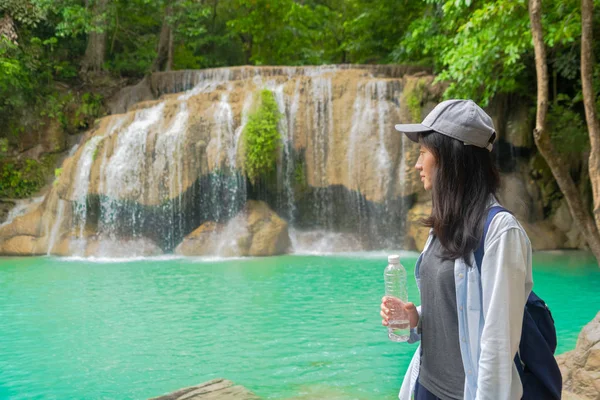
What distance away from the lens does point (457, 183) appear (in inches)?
74.0

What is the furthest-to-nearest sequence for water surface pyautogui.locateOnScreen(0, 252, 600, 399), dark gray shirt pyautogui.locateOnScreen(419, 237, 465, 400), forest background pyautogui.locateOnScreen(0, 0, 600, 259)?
forest background pyautogui.locateOnScreen(0, 0, 600, 259)
water surface pyautogui.locateOnScreen(0, 252, 600, 399)
dark gray shirt pyautogui.locateOnScreen(419, 237, 465, 400)

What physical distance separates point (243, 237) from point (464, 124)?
11.9 metres

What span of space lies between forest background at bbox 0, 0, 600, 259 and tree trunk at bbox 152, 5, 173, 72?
0.14 ft

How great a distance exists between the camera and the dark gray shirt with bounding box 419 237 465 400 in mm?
1865

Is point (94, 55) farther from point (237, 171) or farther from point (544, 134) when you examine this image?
point (544, 134)

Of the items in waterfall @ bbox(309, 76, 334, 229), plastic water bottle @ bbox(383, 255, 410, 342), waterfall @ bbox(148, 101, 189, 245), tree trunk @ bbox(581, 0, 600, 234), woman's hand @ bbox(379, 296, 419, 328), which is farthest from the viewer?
waterfall @ bbox(309, 76, 334, 229)

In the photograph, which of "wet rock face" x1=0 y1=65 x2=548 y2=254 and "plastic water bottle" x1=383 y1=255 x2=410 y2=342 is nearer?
"plastic water bottle" x1=383 y1=255 x2=410 y2=342

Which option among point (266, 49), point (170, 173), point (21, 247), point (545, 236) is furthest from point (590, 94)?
point (266, 49)

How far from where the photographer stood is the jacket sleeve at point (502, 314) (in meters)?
1.64

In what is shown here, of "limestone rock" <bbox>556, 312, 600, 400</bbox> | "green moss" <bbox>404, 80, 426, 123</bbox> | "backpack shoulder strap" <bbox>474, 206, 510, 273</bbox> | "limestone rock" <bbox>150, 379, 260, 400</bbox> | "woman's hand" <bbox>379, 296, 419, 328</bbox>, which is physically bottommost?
"limestone rock" <bbox>150, 379, 260, 400</bbox>

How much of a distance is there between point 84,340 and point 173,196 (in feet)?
25.9

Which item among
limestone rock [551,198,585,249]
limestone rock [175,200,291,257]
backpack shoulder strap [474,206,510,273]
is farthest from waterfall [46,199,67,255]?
backpack shoulder strap [474,206,510,273]

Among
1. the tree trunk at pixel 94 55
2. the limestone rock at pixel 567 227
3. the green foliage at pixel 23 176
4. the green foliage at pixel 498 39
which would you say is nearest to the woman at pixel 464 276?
the green foliage at pixel 498 39

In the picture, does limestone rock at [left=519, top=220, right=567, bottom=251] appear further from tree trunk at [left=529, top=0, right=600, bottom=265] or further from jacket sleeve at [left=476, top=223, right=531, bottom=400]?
jacket sleeve at [left=476, top=223, right=531, bottom=400]
